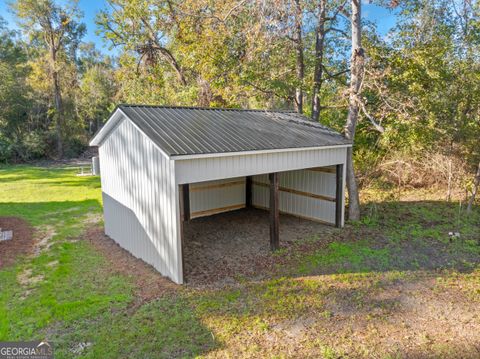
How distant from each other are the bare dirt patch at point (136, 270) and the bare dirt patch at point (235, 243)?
46 cm

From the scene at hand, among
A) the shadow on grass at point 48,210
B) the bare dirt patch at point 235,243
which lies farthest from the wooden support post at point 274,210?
the shadow on grass at point 48,210

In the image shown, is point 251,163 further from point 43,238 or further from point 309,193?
point 43,238

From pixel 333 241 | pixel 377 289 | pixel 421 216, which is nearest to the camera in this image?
pixel 377 289

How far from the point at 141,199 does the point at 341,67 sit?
9.11 metres

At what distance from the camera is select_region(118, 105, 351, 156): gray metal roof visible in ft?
18.2

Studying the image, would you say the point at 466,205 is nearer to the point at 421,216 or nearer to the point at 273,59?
the point at 421,216

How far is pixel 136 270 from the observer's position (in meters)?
6.02

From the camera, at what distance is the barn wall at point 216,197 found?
9734mm

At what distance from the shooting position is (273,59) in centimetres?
1061

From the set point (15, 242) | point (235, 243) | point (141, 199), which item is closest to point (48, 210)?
point (15, 242)

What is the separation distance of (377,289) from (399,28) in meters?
9.45

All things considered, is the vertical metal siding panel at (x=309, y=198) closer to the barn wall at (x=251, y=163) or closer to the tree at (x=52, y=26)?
the barn wall at (x=251, y=163)

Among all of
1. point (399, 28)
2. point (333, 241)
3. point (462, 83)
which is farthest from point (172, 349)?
point (399, 28)

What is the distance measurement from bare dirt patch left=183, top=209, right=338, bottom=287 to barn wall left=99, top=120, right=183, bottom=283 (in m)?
0.67
